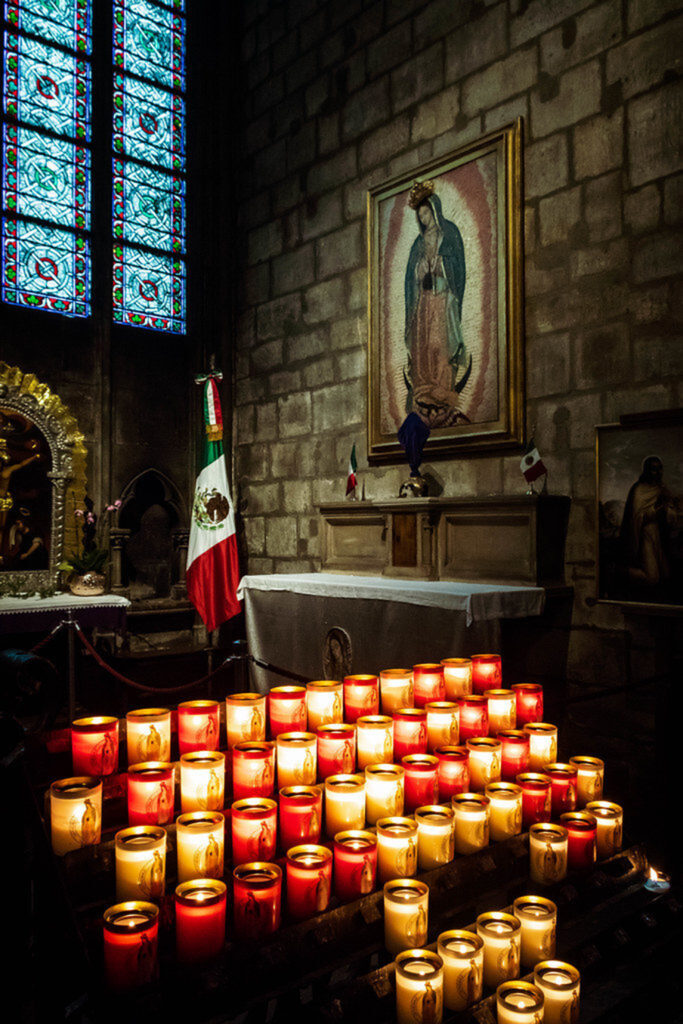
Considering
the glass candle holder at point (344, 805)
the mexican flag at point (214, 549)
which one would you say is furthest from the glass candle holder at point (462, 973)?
the mexican flag at point (214, 549)

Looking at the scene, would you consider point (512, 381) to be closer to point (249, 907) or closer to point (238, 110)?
point (249, 907)

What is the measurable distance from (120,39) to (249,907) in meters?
7.60

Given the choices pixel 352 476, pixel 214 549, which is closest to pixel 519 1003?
pixel 352 476

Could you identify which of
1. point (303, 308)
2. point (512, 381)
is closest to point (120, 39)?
point (303, 308)

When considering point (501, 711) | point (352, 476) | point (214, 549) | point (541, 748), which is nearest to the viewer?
point (541, 748)

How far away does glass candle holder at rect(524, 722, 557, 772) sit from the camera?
2447 millimetres

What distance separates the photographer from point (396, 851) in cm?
183

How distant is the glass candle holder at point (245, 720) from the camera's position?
2307 mm

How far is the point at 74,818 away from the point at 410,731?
101cm

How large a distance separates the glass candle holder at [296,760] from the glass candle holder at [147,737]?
1.11ft

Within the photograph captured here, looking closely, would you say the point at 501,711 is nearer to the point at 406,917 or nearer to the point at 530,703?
the point at 530,703

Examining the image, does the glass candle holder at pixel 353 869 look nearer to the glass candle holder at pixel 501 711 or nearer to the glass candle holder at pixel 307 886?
the glass candle holder at pixel 307 886

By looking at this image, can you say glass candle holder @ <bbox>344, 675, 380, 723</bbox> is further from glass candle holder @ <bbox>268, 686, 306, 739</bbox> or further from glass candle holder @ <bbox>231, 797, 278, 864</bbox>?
glass candle holder @ <bbox>231, 797, 278, 864</bbox>

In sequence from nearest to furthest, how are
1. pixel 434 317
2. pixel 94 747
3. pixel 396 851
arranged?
1. pixel 396 851
2. pixel 94 747
3. pixel 434 317
